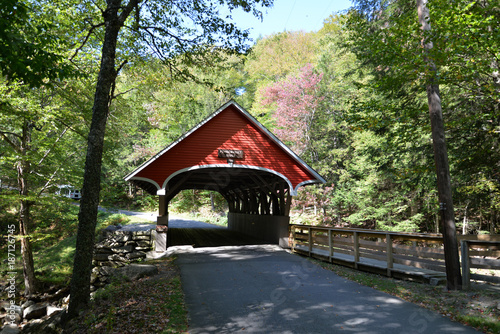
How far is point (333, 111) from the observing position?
→ 21203 millimetres

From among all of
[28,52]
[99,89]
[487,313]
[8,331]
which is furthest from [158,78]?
[487,313]

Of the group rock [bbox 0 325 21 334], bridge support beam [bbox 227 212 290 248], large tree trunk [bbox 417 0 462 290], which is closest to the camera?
large tree trunk [bbox 417 0 462 290]

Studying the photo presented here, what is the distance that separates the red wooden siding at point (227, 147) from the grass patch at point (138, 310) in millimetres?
4769

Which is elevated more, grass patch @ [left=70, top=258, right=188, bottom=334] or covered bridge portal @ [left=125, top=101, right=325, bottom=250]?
covered bridge portal @ [left=125, top=101, right=325, bottom=250]

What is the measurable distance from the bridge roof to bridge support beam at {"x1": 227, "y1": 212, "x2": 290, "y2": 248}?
1665 millimetres

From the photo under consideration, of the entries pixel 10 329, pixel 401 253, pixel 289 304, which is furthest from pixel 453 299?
pixel 10 329

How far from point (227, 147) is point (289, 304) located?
721cm

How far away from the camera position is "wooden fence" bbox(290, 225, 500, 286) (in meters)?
6.13

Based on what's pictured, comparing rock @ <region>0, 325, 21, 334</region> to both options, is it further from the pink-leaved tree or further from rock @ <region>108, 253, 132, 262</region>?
the pink-leaved tree

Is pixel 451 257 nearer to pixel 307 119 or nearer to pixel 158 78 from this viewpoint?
pixel 158 78

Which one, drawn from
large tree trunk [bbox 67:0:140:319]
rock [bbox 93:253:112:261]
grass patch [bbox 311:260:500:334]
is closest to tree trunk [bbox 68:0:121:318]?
large tree trunk [bbox 67:0:140:319]

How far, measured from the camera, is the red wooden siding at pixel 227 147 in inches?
439

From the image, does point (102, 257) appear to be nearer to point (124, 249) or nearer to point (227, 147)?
point (124, 249)

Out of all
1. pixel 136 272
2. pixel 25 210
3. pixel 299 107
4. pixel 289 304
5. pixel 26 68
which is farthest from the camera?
pixel 299 107
